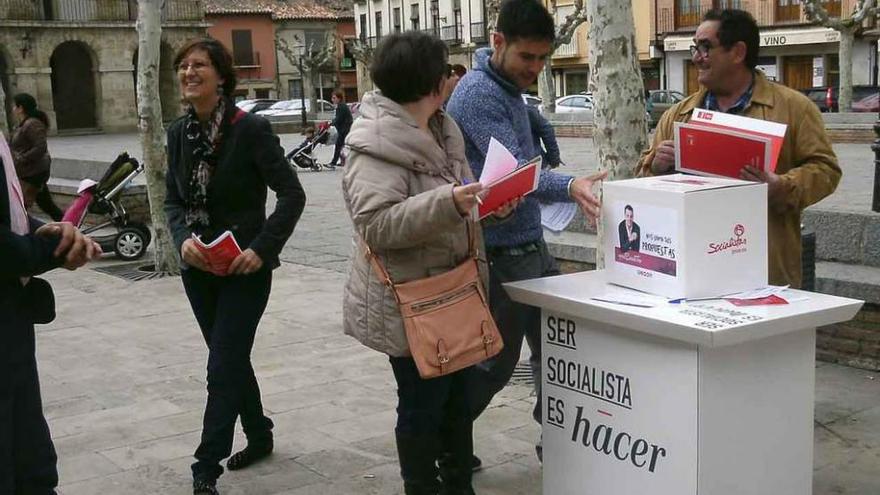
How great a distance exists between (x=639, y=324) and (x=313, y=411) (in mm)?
2760

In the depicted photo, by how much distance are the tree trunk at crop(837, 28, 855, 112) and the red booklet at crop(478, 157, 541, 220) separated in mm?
25101

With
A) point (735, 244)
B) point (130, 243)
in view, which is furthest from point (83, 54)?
point (735, 244)

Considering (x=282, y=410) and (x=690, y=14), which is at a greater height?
(x=690, y=14)

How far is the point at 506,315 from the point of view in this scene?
402 centimetres

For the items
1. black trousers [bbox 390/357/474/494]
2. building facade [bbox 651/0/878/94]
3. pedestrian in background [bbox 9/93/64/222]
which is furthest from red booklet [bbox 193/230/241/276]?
building facade [bbox 651/0/878/94]

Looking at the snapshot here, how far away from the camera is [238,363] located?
13.9 ft

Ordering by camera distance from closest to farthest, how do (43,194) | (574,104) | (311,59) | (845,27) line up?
1. (43,194)
2. (845,27)
3. (574,104)
4. (311,59)

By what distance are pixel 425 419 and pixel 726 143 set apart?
137 cm

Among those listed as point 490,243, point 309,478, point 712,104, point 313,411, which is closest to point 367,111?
point 490,243

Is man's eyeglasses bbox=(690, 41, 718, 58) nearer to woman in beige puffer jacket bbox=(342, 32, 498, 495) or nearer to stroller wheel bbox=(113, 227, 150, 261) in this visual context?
woman in beige puffer jacket bbox=(342, 32, 498, 495)

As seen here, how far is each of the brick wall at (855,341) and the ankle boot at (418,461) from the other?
10.1 ft

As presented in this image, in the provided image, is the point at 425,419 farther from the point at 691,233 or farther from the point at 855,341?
the point at 855,341

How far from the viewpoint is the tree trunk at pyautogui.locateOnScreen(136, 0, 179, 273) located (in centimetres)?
967

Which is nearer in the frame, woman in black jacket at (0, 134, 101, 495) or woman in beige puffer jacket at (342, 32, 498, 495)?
woman in black jacket at (0, 134, 101, 495)
